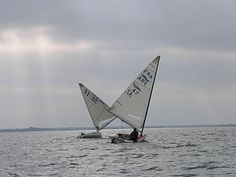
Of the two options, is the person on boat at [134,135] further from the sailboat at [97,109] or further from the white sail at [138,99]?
the sailboat at [97,109]

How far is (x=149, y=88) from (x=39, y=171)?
23281mm

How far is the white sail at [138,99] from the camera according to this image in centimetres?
5334

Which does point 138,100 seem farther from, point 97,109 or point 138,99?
point 97,109

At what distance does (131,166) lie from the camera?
34031mm

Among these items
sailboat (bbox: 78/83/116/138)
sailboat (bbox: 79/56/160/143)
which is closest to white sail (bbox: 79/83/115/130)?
sailboat (bbox: 78/83/116/138)

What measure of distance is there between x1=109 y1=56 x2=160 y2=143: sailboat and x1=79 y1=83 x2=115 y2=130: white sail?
15.1m

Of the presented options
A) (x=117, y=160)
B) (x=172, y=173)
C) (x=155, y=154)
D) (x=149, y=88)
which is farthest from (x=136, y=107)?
(x=172, y=173)

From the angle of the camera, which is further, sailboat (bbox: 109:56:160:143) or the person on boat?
sailboat (bbox: 109:56:160:143)

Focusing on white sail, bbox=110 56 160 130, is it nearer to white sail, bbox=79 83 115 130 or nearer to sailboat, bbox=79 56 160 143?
sailboat, bbox=79 56 160 143

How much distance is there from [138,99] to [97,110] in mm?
18189

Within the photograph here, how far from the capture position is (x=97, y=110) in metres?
71.3

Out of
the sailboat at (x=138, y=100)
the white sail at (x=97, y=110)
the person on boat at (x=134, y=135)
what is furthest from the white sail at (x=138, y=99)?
the white sail at (x=97, y=110)

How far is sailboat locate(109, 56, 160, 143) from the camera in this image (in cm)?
5334

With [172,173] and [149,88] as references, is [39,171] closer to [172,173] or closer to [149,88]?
[172,173]
